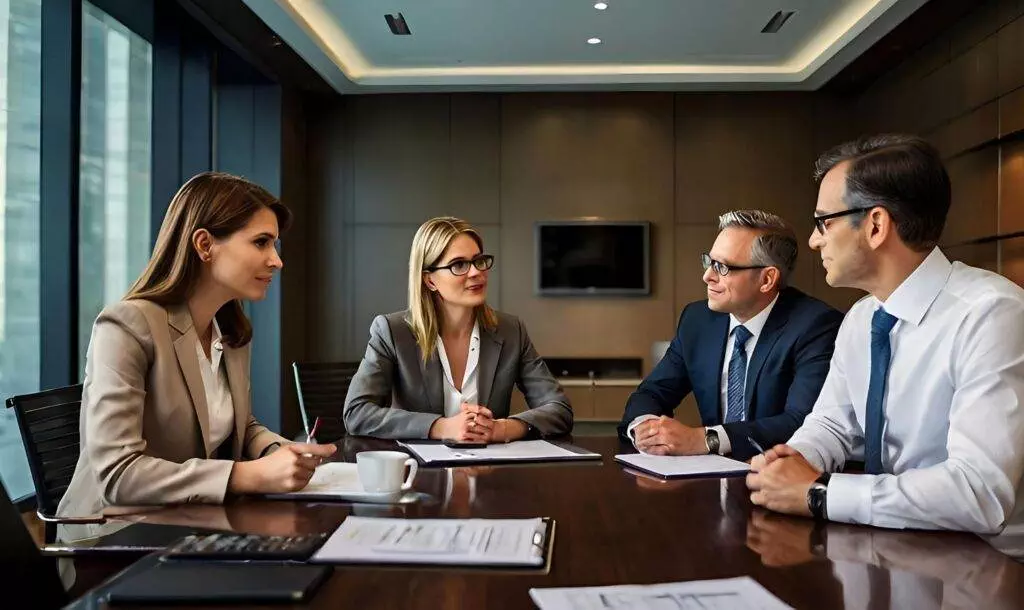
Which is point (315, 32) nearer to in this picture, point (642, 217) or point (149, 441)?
point (642, 217)

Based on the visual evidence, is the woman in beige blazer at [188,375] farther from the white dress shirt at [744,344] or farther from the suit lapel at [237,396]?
the white dress shirt at [744,344]

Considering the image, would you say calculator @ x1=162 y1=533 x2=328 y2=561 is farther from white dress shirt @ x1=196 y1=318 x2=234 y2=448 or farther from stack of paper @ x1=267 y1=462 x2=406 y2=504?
white dress shirt @ x1=196 y1=318 x2=234 y2=448

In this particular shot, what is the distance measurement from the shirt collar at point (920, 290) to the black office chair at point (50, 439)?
5.54ft

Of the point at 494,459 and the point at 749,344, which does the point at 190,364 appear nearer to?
the point at 494,459

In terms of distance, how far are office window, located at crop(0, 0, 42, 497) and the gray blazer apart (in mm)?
1890

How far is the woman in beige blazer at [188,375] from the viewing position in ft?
4.74

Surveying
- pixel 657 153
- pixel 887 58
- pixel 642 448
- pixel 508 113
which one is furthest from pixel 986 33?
pixel 642 448

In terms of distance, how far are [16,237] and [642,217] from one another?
4495mm

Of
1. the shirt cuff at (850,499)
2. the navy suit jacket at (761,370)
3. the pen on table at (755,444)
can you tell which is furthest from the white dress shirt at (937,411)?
the navy suit jacket at (761,370)

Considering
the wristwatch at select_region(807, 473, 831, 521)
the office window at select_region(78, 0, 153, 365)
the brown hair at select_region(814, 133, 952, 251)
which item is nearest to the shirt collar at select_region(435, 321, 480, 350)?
the brown hair at select_region(814, 133, 952, 251)

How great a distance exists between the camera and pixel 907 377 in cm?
159

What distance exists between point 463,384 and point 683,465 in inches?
38.4

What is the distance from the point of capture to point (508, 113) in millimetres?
6695

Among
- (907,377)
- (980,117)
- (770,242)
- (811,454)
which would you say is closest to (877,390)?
(907,377)
